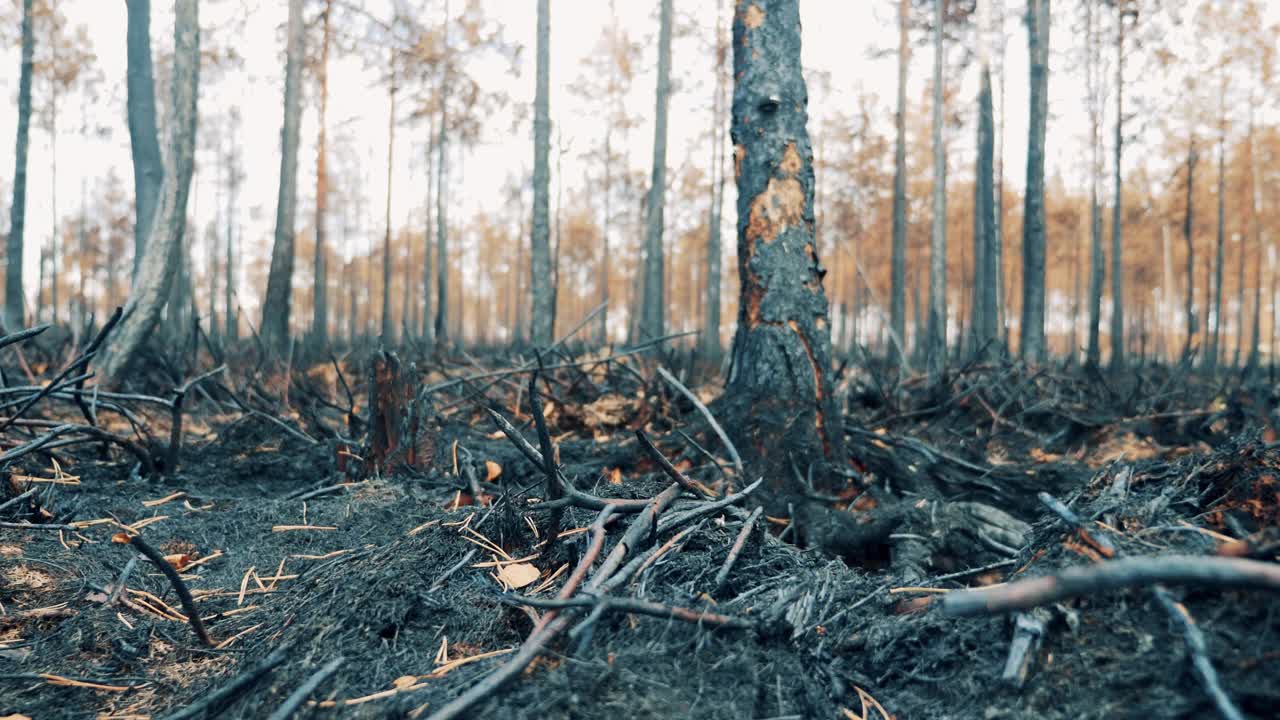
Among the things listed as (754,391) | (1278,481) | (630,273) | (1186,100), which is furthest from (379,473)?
(630,273)

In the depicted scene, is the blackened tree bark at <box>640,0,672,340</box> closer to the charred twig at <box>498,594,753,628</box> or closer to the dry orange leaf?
the dry orange leaf

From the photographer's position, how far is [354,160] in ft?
96.0

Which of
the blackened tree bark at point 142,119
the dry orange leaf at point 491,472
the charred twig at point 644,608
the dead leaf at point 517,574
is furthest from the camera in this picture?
the blackened tree bark at point 142,119

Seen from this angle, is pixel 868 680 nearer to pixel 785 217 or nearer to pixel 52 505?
pixel 785 217

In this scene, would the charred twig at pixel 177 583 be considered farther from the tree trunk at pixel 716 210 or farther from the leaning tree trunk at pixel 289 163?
the tree trunk at pixel 716 210

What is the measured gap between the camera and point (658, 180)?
13062 millimetres

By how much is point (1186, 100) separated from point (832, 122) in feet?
29.3

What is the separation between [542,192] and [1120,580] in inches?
432

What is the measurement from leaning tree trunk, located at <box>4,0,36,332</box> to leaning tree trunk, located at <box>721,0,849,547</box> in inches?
545

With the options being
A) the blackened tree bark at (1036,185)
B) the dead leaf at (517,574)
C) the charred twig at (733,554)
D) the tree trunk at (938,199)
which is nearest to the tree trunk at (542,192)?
the tree trunk at (938,199)

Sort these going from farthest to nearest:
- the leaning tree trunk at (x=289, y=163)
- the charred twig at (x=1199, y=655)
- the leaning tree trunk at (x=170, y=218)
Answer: the leaning tree trunk at (x=289, y=163), the leaning tree trunk at (x=170, y=218), the charred twig at (x=1199, y=655)

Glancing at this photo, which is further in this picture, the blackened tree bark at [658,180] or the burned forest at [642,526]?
the blackened tree bark at [658,180]

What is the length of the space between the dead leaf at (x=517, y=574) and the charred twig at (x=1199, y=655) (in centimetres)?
140

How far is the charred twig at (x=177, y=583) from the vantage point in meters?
1.55
